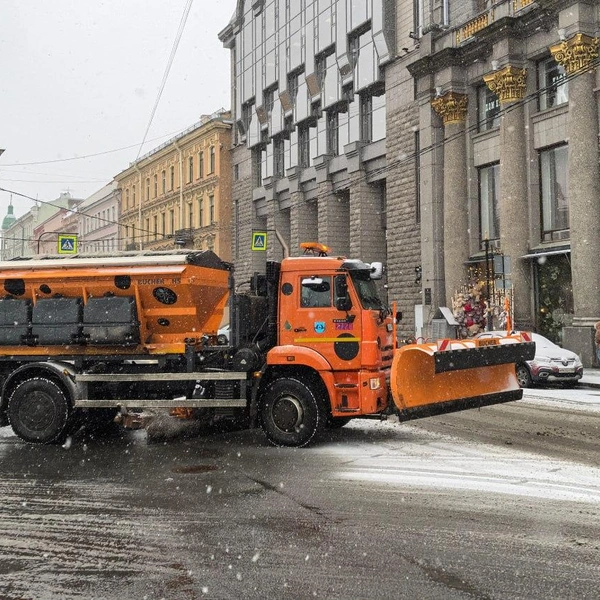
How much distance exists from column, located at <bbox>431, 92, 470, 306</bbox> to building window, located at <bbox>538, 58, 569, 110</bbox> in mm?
3490

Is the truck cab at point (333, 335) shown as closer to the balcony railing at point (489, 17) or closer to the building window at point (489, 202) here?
the building window at point (489, 202)

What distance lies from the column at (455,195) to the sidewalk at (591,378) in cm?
739

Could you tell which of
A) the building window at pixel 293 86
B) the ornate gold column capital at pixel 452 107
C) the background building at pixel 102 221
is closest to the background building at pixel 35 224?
the background building at pixel 102 221

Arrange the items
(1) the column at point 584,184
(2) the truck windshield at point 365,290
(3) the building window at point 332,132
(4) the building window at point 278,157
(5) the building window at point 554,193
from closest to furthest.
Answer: (2) the truck windshield at point 365,290
(1) the column at point 584,184
(5) the building window at point 554,193
(3) the building window at point 332,132
(4) the building window at point 278,157

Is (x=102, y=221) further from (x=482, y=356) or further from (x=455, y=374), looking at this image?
(x=482, y=356)

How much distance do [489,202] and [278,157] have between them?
745 inches

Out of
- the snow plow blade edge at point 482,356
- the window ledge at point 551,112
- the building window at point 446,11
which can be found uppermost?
the building window at point 446,11

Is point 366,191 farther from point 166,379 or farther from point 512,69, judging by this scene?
→ point 166,379

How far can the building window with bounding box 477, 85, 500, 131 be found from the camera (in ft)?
87.8

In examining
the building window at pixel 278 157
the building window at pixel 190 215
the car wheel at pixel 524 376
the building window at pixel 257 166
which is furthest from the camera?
the building window at pixel 190 215

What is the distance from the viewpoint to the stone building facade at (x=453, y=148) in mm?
22625

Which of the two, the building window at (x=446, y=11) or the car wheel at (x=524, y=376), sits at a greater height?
the building window at (x=446, y=11)

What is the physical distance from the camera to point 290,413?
9.70m

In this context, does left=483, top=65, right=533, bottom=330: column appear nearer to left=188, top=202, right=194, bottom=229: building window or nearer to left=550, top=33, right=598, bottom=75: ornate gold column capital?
left=550, top=33, right=598, bottom=75: ornate gold column capital
